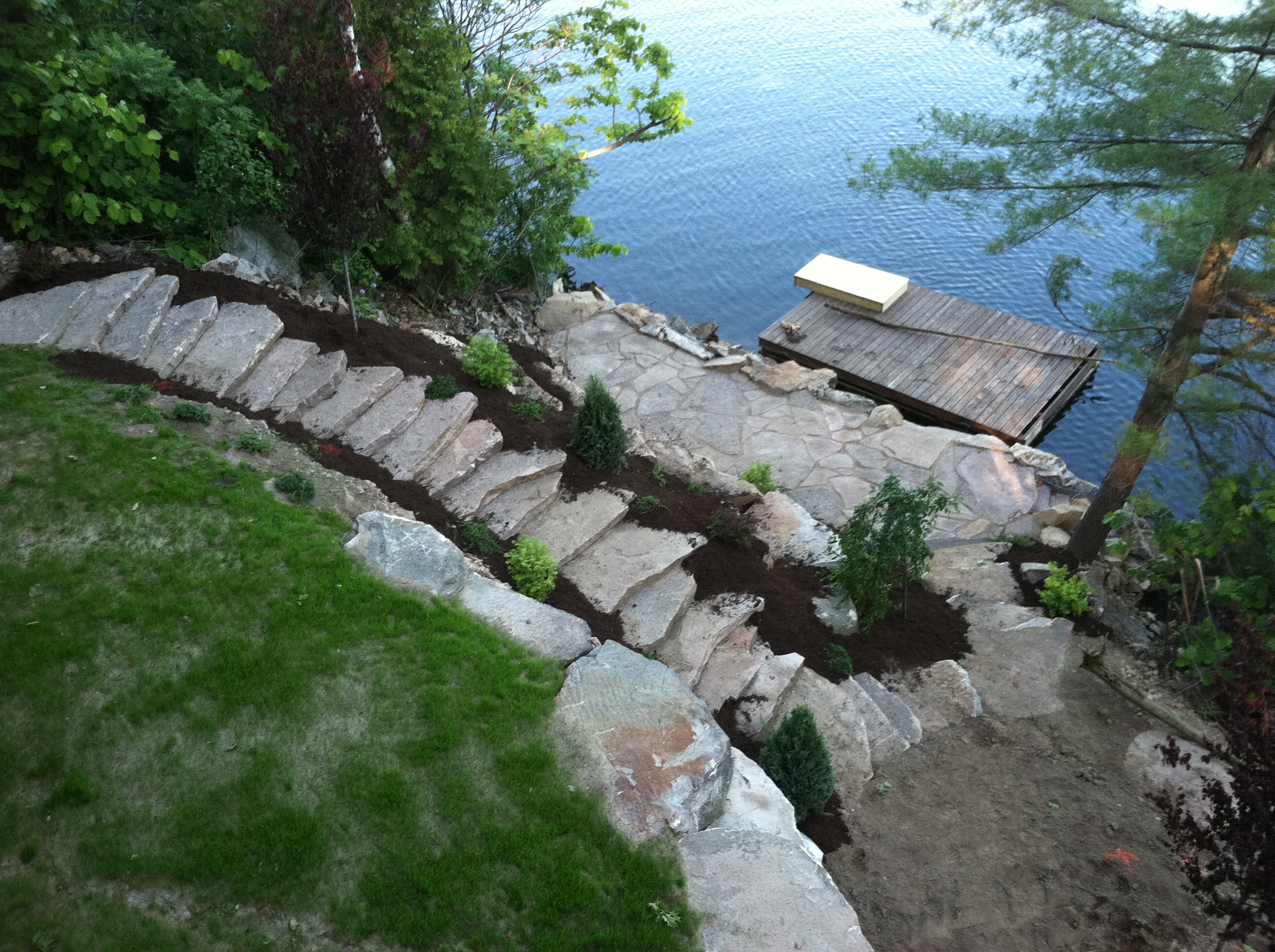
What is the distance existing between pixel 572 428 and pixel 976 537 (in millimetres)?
5856

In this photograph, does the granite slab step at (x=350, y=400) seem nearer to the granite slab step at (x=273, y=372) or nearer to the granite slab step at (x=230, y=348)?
the granite slab step at (x=273, y=372)

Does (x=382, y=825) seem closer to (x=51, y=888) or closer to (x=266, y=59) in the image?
(x=51, y=888)

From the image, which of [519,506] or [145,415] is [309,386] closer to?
[145,415]

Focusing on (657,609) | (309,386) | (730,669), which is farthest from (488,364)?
(730,669)

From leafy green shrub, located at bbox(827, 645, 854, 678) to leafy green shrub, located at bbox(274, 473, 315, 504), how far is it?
5.24 metres

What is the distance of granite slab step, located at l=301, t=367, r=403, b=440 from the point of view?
29.5ft

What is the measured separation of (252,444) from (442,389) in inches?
85.7

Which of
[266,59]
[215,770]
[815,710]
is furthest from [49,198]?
[815,710]

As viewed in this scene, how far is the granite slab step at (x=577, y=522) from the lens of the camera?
28.6 feet

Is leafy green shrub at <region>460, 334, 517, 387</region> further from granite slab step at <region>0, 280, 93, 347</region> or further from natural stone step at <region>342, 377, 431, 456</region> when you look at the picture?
granite slab step at <region>0, 280, 93, 347</region>

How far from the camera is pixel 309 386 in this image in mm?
9211

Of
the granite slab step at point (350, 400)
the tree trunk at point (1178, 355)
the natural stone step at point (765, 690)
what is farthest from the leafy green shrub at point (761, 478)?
the granite slab step at point (350, 400)

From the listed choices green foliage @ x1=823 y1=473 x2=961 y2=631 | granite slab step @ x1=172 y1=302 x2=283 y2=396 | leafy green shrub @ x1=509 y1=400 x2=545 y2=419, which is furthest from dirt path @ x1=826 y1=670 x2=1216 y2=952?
granite slab step @ x1=172 y1=302 x2=283 y2=396

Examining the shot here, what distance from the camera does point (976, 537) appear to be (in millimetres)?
11633
